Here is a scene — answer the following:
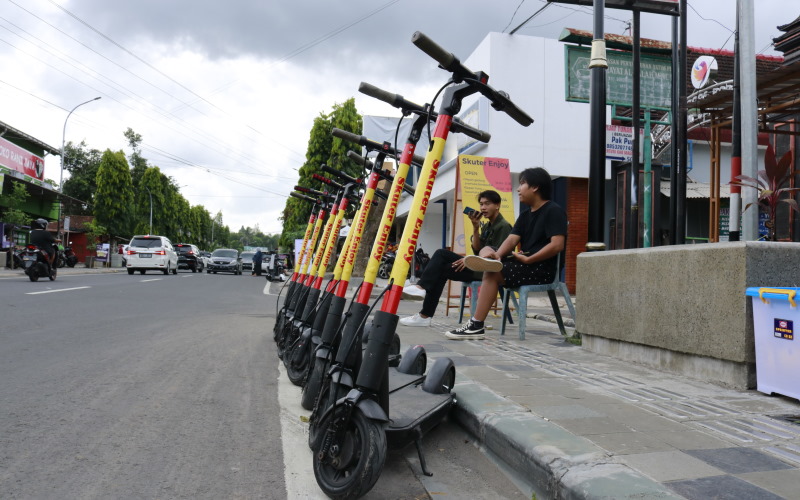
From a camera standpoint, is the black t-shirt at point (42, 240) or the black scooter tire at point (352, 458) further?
the black t-shirt at point (42, 240)

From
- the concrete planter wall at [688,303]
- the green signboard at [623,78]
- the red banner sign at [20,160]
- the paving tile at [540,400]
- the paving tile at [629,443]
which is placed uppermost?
the red banner sign at [20,160]

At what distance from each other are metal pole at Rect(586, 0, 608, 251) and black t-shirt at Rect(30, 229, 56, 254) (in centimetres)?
1459

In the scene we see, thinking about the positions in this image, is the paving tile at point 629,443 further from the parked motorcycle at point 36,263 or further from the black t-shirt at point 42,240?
the black t-shirt at point 42,240

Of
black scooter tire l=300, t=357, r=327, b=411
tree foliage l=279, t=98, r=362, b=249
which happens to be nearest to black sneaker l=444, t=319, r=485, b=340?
black scooter tire l=300, t=357, r=327, b=411

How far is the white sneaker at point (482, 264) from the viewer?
529cm

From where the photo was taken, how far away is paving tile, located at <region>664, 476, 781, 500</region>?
193 centimetres

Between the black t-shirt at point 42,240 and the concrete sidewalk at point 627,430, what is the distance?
14.4 metres

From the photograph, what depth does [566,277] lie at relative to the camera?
14625 millimetres

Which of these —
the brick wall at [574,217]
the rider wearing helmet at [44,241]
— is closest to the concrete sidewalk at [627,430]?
the brick wall at [574,217]

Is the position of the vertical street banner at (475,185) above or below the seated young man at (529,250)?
above

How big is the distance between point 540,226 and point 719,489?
3.83 metres

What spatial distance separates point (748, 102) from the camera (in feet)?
22.6

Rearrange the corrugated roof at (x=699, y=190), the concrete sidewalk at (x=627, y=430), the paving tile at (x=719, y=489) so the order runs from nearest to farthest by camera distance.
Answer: the paving tile at (x=719, y=489) < the concrete sidewalk at (x=627, y=430) < the corrugated roof at (x=699, y=190)

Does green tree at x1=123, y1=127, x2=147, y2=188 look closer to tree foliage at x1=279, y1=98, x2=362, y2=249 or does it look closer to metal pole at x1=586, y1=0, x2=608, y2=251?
tree foliage at x1=279, y1=98, x2=362, y2=249
